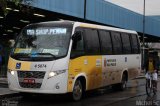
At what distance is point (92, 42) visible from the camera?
16.5 meters

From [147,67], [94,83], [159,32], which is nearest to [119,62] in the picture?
[147,67]

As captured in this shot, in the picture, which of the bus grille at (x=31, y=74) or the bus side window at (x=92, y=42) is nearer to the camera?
the bus grille at (x=31, y=74)

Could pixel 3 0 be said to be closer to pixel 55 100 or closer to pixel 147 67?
pixel 55 100

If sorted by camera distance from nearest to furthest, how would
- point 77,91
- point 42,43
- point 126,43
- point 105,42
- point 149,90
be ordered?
point 42,43 → point 77,91 → point 105,42 → point 149,90 → point 126,43

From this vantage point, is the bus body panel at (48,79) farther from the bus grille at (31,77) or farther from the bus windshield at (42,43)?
the bus windshield at (42,43)

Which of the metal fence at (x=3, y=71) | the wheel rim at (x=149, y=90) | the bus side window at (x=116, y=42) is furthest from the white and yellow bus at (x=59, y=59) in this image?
the metal fence at (x=3, y=71)

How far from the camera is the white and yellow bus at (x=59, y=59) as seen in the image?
46.4ft

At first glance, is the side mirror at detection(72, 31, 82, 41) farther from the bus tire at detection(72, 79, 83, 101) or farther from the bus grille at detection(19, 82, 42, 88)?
the bus grille at detection(19, 82, 42, 88)

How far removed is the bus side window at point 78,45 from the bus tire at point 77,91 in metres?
0.98

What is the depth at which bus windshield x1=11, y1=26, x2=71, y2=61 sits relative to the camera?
1448 cm

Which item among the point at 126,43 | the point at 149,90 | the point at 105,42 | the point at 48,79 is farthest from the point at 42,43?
the point at 126,43

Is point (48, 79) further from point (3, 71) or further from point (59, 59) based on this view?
point (3, 71)

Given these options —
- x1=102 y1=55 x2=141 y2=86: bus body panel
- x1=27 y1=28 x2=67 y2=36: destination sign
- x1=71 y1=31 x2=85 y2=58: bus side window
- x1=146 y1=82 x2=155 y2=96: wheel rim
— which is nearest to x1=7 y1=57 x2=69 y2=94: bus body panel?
x1=71 y1=31 x2=85 y2=58: bus side window

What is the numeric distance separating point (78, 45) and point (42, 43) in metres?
1.30
